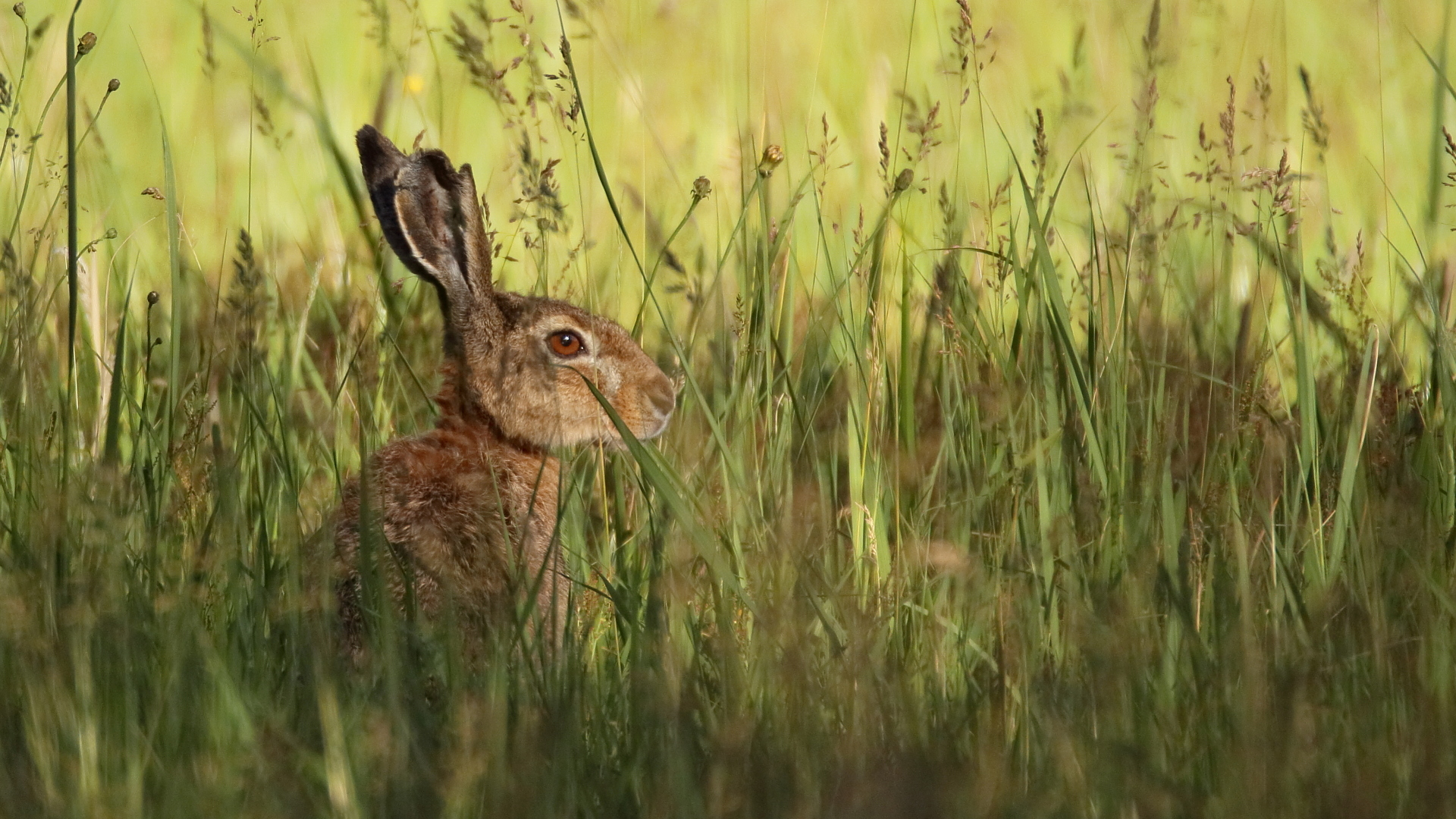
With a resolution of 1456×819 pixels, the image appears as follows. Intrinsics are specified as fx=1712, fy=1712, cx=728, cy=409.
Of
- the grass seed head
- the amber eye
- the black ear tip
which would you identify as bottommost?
the amber eye

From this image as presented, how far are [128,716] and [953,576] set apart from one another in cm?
151

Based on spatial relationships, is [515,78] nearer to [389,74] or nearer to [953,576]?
[389,74]

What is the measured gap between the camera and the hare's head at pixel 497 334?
15.1 ft

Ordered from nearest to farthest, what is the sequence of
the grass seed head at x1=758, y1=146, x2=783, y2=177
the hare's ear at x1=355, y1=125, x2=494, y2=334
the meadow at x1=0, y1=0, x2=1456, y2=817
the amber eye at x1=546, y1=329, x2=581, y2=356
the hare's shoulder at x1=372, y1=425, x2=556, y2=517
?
the meadow at x1=0, y1=0, x2=1456, y2=817 < the grass seed head at x1=758, y1=146, x2=783, y2=177 < the hare's shoulder at x1=372, y1=425, x2=556, y2=517 < the hare's ear at x1=355, y1=125, x2=494, y2=334 < the amber eye at x1=546, y1=329, x2=581, y2=356

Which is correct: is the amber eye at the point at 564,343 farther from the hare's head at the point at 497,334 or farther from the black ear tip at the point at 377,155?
the black ear tip at the point at 377,155

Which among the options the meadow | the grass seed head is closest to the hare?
the meadow

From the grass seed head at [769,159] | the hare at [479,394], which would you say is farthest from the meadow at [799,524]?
the hare at [479,394]

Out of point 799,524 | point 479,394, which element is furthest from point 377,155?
point 799,524

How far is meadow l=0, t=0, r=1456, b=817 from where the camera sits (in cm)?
237

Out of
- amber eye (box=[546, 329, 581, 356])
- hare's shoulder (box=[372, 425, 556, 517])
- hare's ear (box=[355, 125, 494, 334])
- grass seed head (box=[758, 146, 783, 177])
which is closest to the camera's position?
grass seed head (box=[758, 146, 783, 177])

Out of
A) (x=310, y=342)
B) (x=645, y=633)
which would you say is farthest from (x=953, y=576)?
(x=310, y=342)

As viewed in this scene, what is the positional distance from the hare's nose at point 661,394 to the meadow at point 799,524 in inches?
4.1

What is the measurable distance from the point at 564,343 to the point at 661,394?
12.5 inches

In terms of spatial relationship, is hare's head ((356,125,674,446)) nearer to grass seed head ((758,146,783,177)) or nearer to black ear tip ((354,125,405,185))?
black ear tip ((354,125,405,185))
